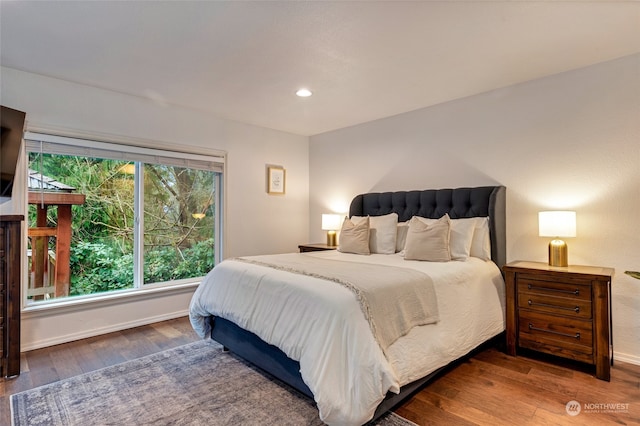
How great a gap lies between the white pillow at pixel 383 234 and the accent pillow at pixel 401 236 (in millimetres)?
74

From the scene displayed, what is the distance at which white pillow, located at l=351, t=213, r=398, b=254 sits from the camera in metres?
3.45

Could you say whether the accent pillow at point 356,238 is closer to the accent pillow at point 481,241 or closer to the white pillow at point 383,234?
the white pillow at point 383,234

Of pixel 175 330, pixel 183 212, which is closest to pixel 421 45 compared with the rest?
pixel 183 212

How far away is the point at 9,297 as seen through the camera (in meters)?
2.36

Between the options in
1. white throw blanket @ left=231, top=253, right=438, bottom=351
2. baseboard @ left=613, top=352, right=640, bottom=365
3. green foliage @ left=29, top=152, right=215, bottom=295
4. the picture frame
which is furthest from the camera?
the picture frame

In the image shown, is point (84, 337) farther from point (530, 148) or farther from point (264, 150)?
point (530, 148)

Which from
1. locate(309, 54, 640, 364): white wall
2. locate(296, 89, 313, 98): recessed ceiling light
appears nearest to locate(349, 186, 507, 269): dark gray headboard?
locate(309, 54, 640, 364): white wall

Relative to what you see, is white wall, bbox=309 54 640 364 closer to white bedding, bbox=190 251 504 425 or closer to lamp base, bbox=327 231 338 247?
white bedding, bbox=190 251 504 425

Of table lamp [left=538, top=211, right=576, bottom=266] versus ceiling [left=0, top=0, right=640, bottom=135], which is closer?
ceiling [left=0, top=0, right=640, bottom=135]

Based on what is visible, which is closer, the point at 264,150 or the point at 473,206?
the point at 473,206

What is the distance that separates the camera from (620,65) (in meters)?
2.58

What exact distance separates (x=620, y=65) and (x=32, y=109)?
4.87 metres

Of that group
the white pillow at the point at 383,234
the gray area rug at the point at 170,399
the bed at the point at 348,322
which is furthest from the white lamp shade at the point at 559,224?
the gray area rug at the point at 170,399

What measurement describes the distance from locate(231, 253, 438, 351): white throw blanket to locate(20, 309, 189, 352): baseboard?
6.80 feet
